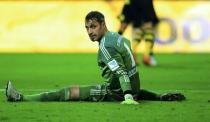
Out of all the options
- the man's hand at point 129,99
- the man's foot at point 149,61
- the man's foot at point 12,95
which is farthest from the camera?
the man's foot at point 149,61

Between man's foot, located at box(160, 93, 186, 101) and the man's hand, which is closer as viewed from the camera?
the man's hand

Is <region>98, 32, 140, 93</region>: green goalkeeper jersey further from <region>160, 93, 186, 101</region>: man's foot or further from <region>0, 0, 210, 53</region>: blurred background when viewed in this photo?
<region>0, 0, 210, 53</region>: blurred background

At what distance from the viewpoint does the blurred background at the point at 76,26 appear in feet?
67.9

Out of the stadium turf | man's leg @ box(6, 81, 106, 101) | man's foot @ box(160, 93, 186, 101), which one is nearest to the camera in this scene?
the stadium turf

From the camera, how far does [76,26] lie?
68.5 ft

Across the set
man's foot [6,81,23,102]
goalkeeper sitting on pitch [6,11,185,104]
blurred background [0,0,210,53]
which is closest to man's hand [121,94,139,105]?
goalkeeper sitting on pitch [6,11,185,104]

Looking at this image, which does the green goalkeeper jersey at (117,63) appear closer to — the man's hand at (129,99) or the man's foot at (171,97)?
the man's hand at (129,99)

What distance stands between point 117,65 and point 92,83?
3.72 metres

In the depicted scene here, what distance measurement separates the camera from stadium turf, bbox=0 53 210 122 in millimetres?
8000

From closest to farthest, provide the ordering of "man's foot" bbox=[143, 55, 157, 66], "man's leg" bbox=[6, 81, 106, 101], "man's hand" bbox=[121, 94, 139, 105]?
"man's hand" bbox=[121, 94, 139, 105]
"man's leg" bbox=[6, 81, 106, 101]
"man's foot" bbox=[143, 55, 157, 66]

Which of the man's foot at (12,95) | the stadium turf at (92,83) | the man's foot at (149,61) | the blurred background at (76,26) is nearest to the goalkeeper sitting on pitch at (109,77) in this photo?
the man's foot at (12,95)

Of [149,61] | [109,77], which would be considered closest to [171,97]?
[109,77]

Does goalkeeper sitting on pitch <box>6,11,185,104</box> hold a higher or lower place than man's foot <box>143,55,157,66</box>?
lower

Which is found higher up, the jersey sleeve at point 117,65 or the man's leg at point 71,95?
the jersey sleeve at point 117,65
